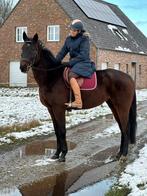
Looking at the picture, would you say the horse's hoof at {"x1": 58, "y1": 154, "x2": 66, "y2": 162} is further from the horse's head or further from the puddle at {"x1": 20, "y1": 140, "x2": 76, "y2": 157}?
the horse's head

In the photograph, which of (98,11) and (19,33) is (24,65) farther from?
(98,11)

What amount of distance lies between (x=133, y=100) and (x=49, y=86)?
2.18m

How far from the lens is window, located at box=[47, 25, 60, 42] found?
40.3m

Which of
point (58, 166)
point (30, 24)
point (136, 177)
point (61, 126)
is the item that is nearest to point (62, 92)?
point (61, 126)

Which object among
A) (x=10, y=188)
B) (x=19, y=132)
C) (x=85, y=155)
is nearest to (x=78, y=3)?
(x=19, y=132)

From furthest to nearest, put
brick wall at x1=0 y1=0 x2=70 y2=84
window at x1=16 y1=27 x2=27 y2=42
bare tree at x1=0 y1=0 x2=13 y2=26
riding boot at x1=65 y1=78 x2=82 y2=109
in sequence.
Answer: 1. bare tree at x1=0 y1=0 x2=13 y2=26
2. window at x1=16 y1=27 x2=27 y2=42
3. brick wall at x1=0 y1=0 x2=70 y2=84
4. riding boot at x1=65 y1=78 x2=82 y2=109

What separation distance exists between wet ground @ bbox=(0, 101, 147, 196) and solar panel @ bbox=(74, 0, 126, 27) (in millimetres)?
30805

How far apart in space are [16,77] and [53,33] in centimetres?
555

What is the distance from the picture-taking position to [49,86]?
29.7ft

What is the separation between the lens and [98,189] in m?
7.05

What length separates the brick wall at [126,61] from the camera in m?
39.2

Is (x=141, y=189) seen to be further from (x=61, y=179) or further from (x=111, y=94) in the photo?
(x=111, y=94)

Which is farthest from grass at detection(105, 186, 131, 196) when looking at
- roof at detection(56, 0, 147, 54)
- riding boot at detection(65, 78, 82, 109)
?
roof at detection(56, 0, 147, 54)

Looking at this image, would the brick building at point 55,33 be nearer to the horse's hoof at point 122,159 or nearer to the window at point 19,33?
the window at point 19,33
